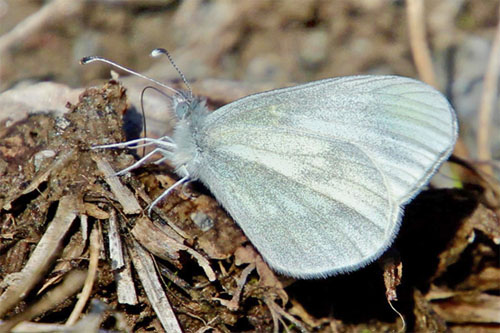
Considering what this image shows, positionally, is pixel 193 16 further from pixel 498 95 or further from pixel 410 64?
pixel 498 95

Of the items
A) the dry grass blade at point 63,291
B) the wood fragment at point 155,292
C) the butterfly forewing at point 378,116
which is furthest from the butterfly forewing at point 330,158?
the dry grass blade at point 63,291

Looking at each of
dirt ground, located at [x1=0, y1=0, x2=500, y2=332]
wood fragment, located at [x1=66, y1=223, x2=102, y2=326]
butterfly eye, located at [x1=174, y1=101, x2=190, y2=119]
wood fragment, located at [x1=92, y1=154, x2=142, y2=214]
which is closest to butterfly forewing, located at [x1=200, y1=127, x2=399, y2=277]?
dirt ground, located at [x1=0, y1=0, x2=500, y2=332]

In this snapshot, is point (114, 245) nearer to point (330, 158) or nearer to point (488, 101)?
point (330, 158)

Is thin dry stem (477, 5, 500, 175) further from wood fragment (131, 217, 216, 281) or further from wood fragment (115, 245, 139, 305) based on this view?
wood fragment (115, 245, 139, 305)

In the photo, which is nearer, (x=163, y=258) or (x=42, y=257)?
(x=42, y=257)

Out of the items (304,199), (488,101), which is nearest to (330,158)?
(304,199)
